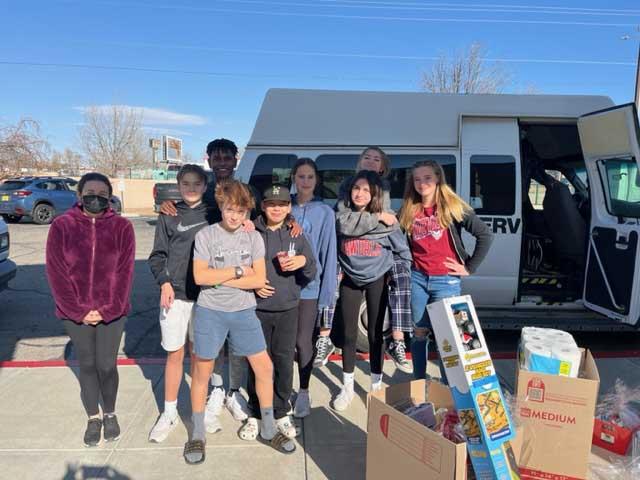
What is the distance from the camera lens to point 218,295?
111 inches

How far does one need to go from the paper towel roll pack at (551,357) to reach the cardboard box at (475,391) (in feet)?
1.49

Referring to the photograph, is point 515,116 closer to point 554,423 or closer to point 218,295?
point 554,423

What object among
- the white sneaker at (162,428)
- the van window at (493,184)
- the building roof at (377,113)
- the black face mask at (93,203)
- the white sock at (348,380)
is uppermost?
the building roof at (377,113)

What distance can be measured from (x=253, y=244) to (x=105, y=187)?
109cm

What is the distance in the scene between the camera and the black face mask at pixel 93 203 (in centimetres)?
295

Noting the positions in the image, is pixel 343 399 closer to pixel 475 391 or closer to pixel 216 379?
pixel 216 379

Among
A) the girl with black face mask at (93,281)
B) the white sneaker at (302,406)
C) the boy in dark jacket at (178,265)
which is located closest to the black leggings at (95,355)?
the girl with black face mask at (93,281)

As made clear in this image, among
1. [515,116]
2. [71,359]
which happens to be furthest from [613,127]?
[71,359]

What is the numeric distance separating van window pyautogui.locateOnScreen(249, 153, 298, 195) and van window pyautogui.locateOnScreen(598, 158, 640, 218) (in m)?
3.12

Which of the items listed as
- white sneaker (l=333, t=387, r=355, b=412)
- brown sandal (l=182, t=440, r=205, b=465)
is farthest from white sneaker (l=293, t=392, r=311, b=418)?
brown sandal (l=182, t=440, r=205, b=465)

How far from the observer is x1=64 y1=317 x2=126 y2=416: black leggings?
296 centimetres

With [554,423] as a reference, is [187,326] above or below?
above

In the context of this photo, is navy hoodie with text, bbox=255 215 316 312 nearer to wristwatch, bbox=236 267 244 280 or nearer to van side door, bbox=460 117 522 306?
wristwatch, bbox=236 267 244 280

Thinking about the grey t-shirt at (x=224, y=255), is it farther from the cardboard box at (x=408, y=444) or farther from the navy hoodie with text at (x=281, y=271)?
the cardboard box at (x=408, y=444)
